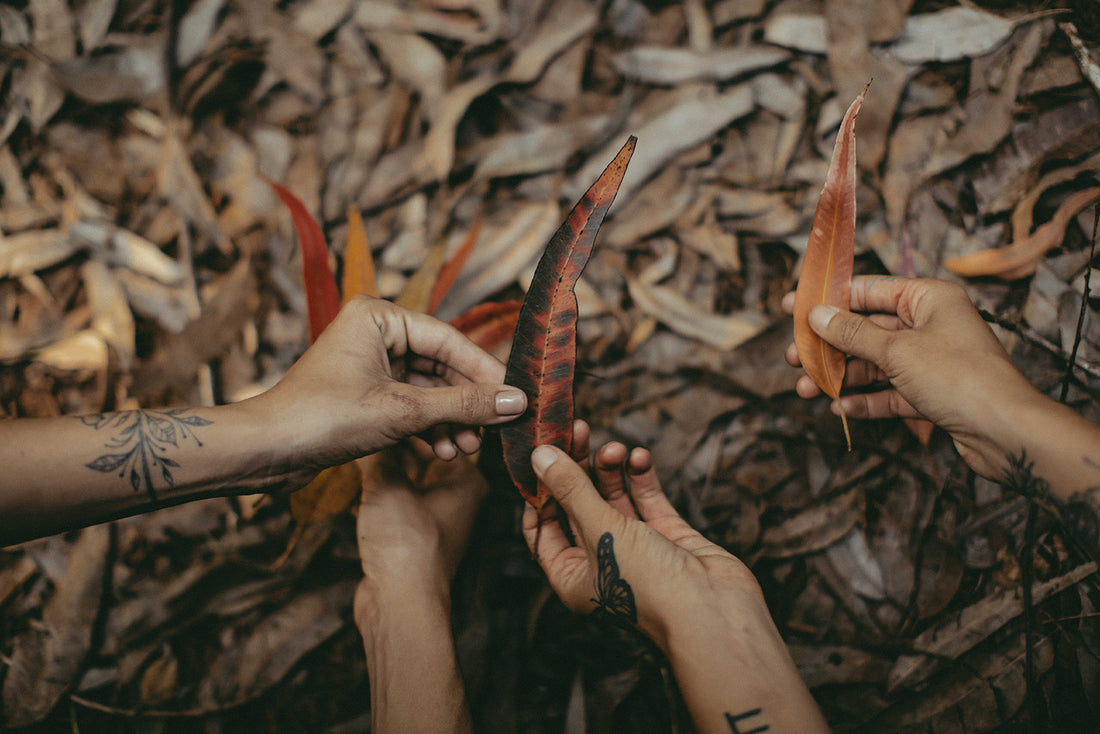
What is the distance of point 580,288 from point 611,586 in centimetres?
55

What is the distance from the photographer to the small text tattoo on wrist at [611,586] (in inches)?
30.2

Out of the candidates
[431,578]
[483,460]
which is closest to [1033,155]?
[483,460]

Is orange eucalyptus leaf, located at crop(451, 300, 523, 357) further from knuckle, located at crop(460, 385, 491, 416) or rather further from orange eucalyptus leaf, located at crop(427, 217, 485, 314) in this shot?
knuckle, located at crop(460, 385, 491, 416)

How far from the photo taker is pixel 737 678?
697 mm

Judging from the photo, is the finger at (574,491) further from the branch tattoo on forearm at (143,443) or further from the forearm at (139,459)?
the branch tattoo on forearm at (143,443)

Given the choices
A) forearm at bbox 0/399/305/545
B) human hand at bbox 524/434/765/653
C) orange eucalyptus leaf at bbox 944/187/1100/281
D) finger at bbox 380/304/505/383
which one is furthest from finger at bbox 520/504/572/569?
orange eucalyptus leaf at bbox 944/187/1100/281

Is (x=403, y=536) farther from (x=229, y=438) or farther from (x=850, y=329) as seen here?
(x=850, y=329)

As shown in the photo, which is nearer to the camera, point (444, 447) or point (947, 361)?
point (947, 361)

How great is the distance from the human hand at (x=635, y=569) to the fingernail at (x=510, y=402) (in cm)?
7

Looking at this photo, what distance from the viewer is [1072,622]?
919 mm

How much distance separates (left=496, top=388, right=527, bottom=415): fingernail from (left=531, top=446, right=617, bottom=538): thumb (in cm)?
7

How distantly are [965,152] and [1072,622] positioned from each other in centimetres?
82

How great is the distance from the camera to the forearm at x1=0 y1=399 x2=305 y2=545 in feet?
2.35

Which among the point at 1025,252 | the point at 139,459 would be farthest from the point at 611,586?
the point at 1025,252
